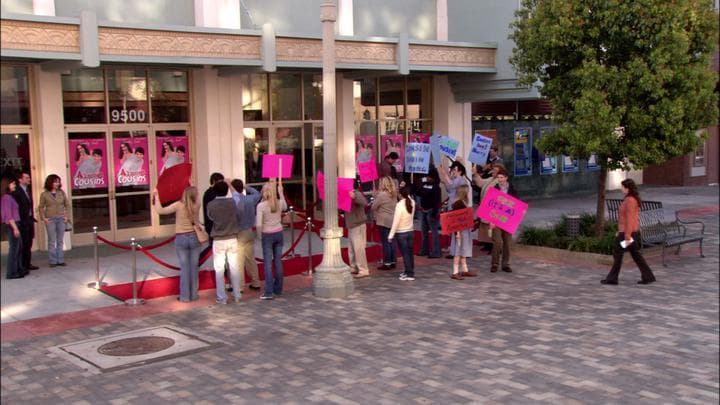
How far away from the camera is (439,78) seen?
797 inches

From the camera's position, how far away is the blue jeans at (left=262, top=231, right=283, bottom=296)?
34.5 feet

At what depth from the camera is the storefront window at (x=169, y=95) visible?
1536cm

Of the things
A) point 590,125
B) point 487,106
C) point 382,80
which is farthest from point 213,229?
point 487,106

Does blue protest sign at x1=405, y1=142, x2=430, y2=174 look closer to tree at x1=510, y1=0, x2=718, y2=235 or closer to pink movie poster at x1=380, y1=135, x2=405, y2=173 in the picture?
tree at x1=510, y1=0, x2=718, y2=235

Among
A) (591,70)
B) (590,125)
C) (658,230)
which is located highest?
(591,70)

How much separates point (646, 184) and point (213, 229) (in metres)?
22.6

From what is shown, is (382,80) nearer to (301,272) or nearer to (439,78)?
(439,78)

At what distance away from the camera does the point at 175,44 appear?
13.3 metres

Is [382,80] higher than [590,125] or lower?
higher

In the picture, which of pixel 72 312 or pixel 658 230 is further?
pixel 658 230

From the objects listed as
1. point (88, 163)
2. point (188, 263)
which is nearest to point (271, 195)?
point (188, 263)

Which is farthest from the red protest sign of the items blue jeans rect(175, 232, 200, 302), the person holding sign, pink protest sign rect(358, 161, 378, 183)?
blue jeans rect(175, 232, 200, 302)

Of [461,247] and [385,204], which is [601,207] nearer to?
[461,247]

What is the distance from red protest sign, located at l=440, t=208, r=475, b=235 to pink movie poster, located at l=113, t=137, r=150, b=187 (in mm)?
6986
